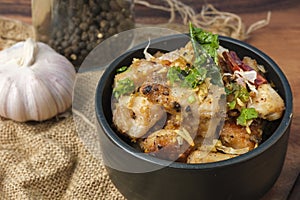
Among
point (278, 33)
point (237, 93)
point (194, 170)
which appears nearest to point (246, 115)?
point (237, 93)

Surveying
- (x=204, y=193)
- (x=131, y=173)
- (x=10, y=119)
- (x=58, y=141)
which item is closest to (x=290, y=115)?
(x=204, y=193)

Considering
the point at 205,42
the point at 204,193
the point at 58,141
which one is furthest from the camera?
the point at 58,141

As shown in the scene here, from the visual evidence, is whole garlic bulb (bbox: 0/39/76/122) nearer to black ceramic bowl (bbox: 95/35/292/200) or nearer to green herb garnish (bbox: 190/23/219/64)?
black ceramic bowl (bbox: 95/35/292/200)

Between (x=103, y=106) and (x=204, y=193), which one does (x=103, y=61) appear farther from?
(x=204, y=193)

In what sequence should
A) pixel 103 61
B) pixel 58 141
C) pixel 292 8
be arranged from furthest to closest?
pixel 292 8 < pixel 103 61 < pixel 58 141

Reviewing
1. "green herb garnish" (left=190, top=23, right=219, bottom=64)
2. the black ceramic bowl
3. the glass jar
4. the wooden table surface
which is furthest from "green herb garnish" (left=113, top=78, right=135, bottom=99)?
the glass jar
